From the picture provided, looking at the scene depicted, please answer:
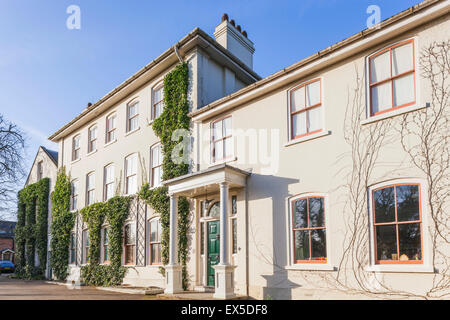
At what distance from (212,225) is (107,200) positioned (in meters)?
7.30

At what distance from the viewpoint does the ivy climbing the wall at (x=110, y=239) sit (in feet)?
55.9

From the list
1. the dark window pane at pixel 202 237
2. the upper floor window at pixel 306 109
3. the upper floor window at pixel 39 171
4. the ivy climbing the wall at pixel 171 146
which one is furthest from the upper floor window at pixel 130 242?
the upper floor window at pixel 39 171

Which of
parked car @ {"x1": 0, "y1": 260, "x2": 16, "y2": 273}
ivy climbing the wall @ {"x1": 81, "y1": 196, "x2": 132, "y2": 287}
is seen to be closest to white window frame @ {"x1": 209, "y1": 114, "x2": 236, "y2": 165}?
ivy climbing the wall @ {"x1": 81, "y1": 196, "x2": 132, "y2": 287}

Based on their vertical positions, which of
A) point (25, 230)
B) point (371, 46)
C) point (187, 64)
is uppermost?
point (187, 64)

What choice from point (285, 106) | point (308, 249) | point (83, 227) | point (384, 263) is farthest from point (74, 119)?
point (384, 263)

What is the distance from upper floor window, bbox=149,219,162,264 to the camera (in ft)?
49.9

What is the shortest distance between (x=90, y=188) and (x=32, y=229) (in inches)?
313

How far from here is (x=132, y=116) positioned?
1808 centimetres

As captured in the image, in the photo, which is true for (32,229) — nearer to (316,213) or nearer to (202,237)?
(202,237)

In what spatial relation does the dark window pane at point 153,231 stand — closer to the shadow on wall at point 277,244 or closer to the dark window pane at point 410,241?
the shadow on wall at point 277,244

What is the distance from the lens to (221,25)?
17.2 m

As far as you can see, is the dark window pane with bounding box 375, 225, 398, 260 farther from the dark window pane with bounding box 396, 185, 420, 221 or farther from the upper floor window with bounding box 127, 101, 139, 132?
Answer: the upper floor window with bounding box 127, 101, 139, 132

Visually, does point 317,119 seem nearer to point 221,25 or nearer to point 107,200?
point 221,25

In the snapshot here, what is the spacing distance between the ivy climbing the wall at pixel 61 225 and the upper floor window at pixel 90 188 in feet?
5.11
